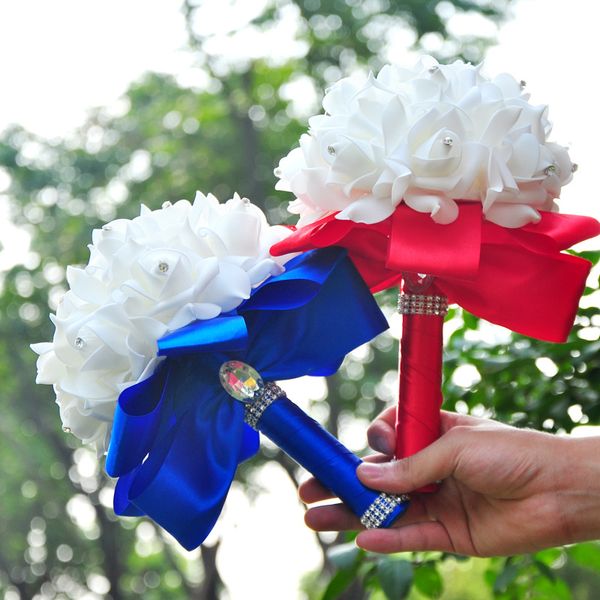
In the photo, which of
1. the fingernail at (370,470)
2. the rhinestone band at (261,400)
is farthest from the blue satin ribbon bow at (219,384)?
the fingernail at (370,470)

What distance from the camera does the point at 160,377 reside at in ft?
3.54

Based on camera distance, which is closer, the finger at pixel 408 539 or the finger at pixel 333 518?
the finger at pixel 408 539

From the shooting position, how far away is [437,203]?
3.42ft

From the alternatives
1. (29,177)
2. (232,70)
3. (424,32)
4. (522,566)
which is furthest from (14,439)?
(522,566)

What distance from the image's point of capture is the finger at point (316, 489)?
49.1 inches

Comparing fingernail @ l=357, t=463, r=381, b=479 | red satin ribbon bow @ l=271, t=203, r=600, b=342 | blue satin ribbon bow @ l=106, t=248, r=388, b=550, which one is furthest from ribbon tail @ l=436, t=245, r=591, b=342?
fingernail @ l=357, t=463, r=381, b=479

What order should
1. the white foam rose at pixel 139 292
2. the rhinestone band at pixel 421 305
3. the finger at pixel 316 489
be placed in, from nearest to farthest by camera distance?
the white foam rose at pixel 139 292, the rhinestone band at pixel 421 305, the finger at pixel 316 489

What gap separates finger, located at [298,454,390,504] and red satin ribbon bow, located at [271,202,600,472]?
100 mm

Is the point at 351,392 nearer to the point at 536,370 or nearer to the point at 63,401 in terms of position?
the point at 536,370

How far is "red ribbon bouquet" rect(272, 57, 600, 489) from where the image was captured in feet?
3.42

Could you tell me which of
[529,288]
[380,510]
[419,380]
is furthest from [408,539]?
[529,288]

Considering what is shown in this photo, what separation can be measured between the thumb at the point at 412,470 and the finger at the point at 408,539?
0.19 ft

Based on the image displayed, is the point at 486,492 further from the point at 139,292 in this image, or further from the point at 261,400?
the point at 139,292

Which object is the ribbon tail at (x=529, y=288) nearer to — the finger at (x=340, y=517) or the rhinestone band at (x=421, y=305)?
the rhinestone band at (x=421, y=305)
